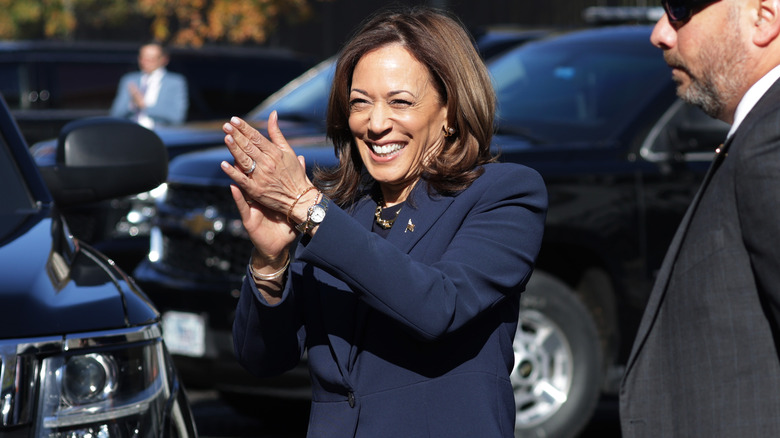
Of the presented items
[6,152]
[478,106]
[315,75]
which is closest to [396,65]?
[478,106]

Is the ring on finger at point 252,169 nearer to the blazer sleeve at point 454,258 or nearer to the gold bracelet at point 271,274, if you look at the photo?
the blazer sleeve at point 454,258

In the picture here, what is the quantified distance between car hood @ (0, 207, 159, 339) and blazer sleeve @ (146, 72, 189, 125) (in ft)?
22.5

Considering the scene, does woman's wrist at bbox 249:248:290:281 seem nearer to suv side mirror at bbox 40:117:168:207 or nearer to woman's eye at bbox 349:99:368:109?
woman's eye at bbox 349:99:368:109

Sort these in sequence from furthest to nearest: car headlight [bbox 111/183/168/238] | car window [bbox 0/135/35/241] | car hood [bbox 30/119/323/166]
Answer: car headlight [bbox 111/183/168/238], car hood [bbox 30/119/323/166], car window [bbox 0/135/35/241]

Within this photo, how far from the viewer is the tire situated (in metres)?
5.54

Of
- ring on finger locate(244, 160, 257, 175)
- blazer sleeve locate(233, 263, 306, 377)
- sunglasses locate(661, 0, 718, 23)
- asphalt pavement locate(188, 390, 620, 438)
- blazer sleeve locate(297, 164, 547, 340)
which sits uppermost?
sunglasses locate(661, 0, 718, 23)

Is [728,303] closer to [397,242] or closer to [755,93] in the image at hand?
[755,93]

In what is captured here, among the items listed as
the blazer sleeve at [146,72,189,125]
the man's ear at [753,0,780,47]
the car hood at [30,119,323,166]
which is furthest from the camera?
the blazer sleeve at [146,72,189,125]

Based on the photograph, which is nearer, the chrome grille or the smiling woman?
the smiling woman

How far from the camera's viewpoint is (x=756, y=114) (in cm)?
212

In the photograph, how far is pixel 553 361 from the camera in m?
5.60

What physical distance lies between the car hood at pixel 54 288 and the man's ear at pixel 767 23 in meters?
1.56

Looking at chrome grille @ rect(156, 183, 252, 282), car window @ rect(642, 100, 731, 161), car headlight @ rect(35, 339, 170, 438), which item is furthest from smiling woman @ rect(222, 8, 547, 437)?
car window @ rect(642, 100, 731, 161)

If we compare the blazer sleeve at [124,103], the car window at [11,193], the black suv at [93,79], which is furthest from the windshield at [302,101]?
the car window at [11,193]
